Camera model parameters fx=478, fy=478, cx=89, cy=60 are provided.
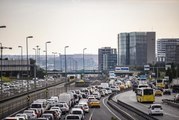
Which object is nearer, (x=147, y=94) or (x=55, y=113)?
(x=55, y=113)

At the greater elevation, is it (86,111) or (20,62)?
(20,62)

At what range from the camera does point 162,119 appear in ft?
143

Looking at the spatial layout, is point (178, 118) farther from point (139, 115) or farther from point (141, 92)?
point (141, 92)

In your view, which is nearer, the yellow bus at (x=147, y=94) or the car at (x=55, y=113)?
the car at (x=55, y=113)

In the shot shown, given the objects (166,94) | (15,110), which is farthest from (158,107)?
(166,94)

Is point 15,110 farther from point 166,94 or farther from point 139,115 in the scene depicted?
point 166,94

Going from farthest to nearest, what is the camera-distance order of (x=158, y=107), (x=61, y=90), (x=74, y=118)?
(x=61, y=90)
(x=158, y=107)
(x=74, y=118)

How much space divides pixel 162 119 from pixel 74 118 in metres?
13.3

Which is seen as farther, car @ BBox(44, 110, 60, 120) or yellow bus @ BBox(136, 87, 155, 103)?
yellow bus @ BBox(136, 87, 155, 103)

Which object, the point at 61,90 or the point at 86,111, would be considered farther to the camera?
the point at 61,90

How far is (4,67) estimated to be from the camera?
9269cm

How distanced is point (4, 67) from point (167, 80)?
55586mm

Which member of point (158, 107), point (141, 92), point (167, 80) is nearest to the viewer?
point (158, 107)

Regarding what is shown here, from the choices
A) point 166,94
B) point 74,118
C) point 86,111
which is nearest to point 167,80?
point 166,94
